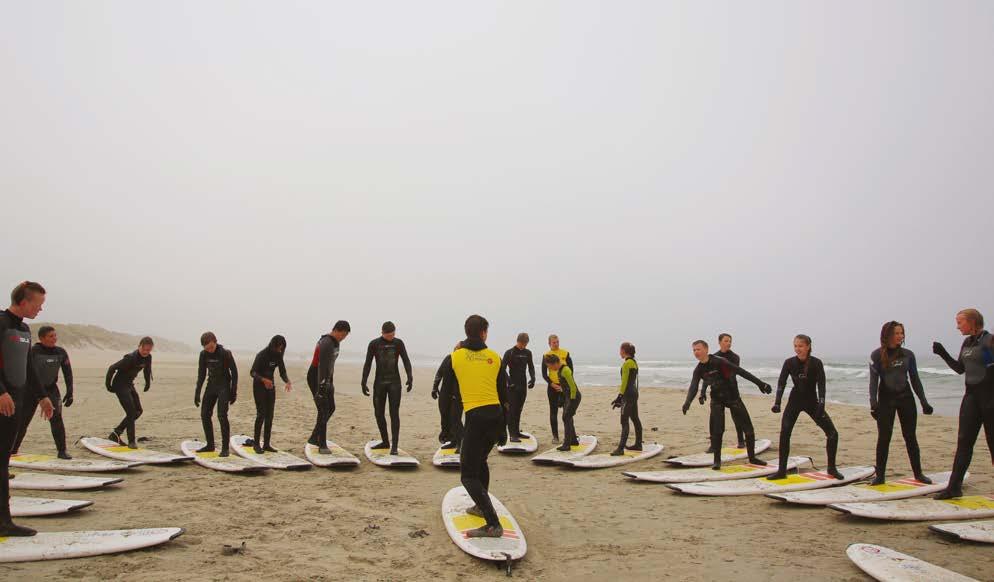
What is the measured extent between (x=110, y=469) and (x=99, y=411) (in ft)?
26.2

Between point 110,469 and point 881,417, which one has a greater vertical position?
point 881,417

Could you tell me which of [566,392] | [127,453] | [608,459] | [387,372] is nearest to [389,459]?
[387,372]

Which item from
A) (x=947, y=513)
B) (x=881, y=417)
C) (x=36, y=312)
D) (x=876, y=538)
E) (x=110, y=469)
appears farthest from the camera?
(x=110, y=469)

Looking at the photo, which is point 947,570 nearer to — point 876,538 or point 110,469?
point 876,538

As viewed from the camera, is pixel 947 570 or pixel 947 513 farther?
pixel 947 513

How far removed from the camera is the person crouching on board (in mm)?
10242

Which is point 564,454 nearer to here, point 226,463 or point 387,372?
point 387,372

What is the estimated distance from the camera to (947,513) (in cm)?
601

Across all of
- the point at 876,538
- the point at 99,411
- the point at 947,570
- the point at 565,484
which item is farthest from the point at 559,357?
the point at 99,411

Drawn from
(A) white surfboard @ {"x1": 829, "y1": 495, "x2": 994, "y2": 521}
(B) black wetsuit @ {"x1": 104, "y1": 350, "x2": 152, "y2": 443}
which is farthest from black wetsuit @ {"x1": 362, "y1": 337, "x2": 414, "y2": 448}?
(A) white surfboard @ {"x1": 829, "y1": 495, "x2": 994, "y2": 521}

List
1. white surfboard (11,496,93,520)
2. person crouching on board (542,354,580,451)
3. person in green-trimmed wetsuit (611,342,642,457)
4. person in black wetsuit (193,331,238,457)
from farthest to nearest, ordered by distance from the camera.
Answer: person crouching on board (542,354,580,451)
person in green-trimmed wetsuit (611,342,642,457)
person in black wetsuit (193,331,238,457)
white surfboard (11,496,93,520)

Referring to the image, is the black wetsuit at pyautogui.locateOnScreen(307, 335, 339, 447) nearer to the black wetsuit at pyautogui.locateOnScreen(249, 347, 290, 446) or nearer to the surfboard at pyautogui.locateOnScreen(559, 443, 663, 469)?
the black wetsuit at pyautogui.locateOnScreen(249, 347, 290, 446)

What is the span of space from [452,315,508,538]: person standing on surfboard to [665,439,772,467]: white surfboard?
4.99 metres

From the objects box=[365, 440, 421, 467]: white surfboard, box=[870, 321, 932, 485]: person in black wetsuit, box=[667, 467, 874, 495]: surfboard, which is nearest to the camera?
box=[870, 321, 932, 485]: person in black wetsuit
